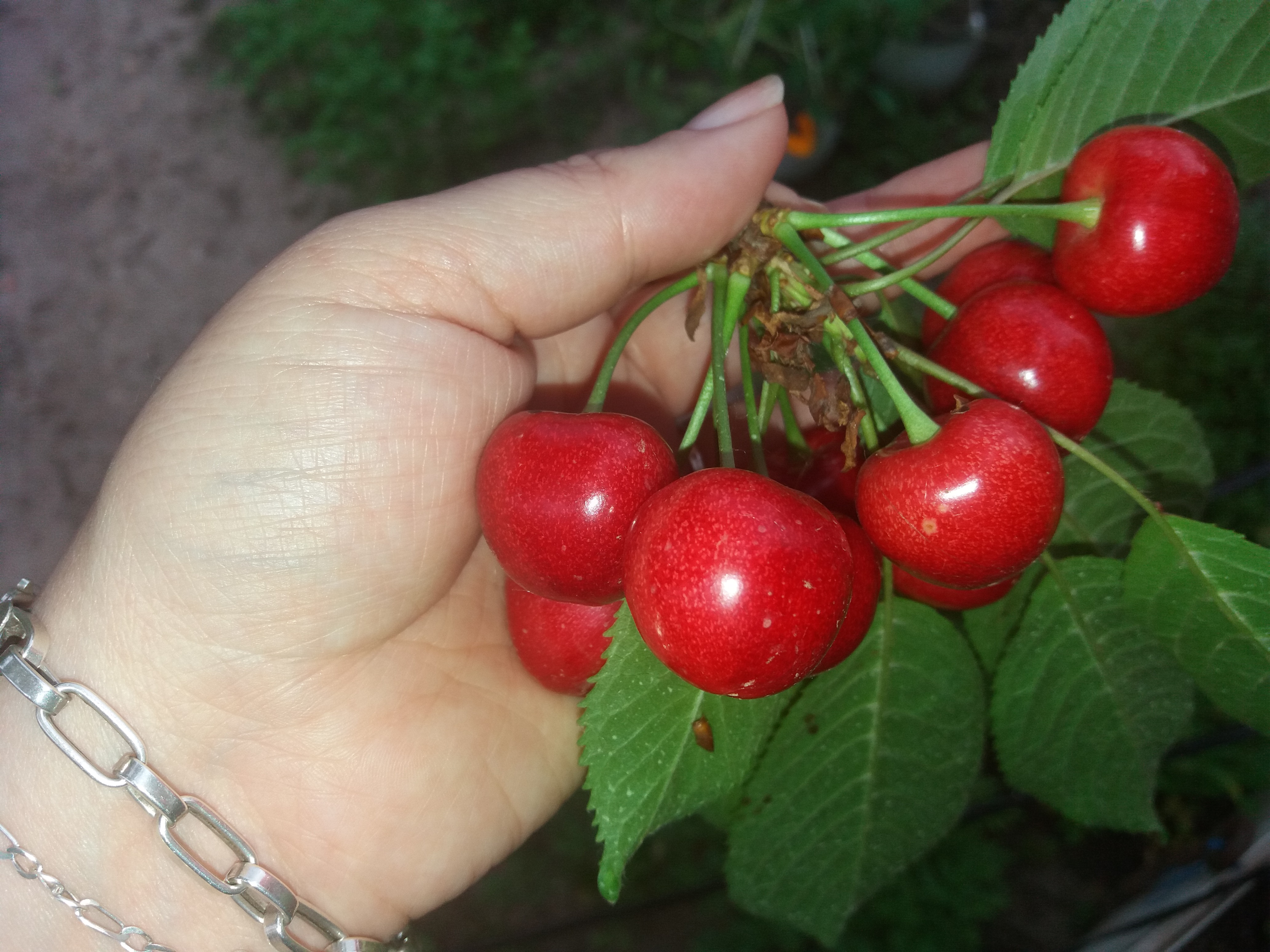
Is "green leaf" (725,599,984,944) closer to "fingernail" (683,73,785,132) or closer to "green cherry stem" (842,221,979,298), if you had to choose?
"green cherry stem" (842,221,979,298)

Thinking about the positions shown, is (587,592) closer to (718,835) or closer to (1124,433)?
(1124,433)

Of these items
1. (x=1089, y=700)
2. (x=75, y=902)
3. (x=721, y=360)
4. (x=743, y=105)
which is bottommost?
(x=1089, y=700)

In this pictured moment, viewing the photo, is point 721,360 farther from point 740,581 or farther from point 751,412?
point 740,581

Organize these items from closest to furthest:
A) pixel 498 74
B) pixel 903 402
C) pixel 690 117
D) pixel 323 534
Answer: pixel 903 402 → pixel 323 534 → pixel 690 117 → pixel 498 74

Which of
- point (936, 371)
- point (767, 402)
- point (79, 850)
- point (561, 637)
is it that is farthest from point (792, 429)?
point (79, 850)

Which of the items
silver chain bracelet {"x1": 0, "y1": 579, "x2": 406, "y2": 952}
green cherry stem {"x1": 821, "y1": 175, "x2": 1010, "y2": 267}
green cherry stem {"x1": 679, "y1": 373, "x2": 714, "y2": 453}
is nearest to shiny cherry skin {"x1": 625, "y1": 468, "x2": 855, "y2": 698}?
green cherry stem {"x1": 679, "y1": 373, "x2": 714, "y2": 453}

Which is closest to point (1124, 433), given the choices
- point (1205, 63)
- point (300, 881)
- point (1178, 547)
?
point (1178, 547)
